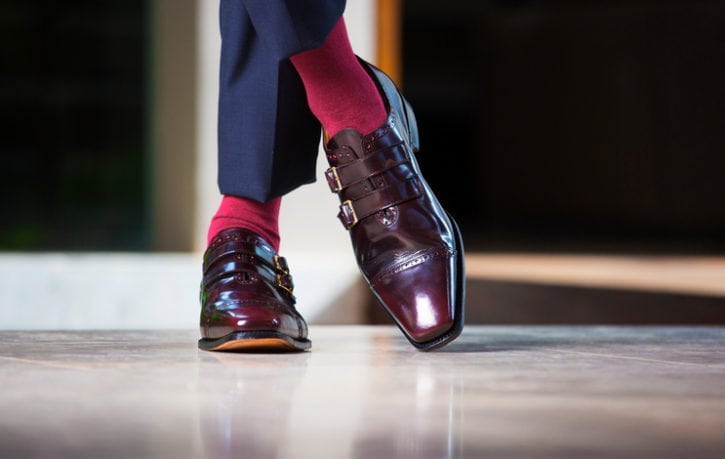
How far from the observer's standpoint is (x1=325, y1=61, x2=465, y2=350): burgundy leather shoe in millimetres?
871

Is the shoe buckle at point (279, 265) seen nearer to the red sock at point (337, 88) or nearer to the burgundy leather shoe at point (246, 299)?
the burgundy leather shoe at point (246, 299)

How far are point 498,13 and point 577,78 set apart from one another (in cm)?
87

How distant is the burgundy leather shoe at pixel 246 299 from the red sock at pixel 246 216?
30 mm

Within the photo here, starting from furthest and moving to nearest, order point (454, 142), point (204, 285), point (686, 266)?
point (454, 142)
point (686, 266)
point (204, 285)

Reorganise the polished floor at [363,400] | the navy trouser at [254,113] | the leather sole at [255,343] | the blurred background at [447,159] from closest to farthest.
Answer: the polished floor at [363,400], the leather sole at [255,343], the navy trouser at [254,113], the blurred background at [447,159]

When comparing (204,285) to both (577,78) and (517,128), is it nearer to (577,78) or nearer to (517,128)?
(577,78)

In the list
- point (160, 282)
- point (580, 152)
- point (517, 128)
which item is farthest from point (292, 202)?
point (517, 128)

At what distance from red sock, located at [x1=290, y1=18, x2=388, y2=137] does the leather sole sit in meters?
0.18

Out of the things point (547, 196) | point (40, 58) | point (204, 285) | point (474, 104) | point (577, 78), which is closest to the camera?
point (204, 285)

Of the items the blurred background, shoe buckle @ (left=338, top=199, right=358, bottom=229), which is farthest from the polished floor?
the blurred background

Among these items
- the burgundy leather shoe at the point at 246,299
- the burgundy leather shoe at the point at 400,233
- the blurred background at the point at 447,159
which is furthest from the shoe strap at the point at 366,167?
the blurred background at the point at 447,159

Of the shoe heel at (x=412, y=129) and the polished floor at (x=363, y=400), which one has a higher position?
the shoe heel at (x=412, y=129)

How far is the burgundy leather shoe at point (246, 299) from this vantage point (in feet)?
2.85

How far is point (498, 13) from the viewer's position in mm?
5832
